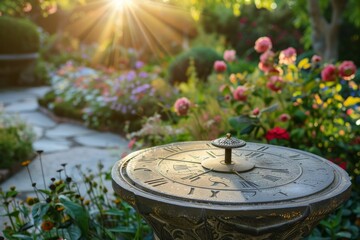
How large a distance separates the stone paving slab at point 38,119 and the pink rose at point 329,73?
4945 millimetres

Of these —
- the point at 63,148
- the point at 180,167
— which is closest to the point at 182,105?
the point at 180,167

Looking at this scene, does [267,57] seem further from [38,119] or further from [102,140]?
→ [38,119]

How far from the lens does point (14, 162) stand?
4.99 meters

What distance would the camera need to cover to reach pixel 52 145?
604cm

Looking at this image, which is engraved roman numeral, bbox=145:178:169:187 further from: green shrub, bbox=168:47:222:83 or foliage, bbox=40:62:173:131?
green shrub, bbox=168:47:222:83

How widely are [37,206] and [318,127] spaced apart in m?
2.35

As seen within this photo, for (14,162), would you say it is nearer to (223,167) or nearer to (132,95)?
(132,95)

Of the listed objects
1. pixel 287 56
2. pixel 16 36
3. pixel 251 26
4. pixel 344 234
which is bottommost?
pixel 344 234

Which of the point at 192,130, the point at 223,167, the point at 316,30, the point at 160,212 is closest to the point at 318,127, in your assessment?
the point at 192,130

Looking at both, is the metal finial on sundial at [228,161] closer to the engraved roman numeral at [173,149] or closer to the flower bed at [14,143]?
the engraved roman numeral at [173,149]

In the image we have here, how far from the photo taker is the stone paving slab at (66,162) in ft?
15.1

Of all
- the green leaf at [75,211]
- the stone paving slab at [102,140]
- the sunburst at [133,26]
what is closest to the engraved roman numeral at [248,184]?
the green leaf at [75,211]

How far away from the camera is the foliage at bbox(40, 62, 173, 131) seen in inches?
263

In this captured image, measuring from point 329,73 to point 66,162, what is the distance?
3.10 metres
